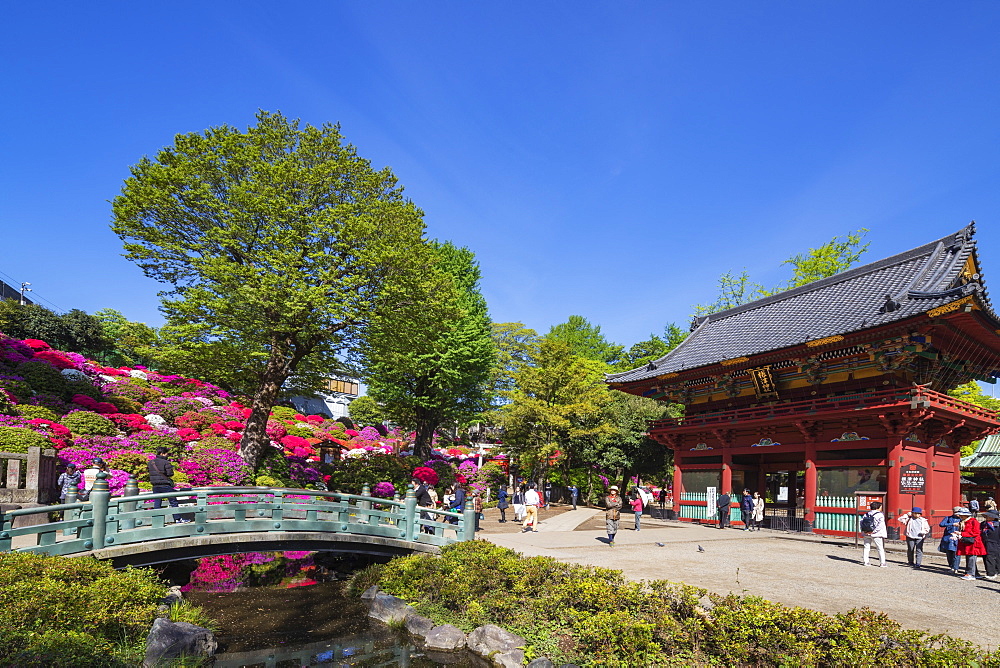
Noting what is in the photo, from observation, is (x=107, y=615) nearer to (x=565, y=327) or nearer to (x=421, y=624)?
(x=421, y=624)

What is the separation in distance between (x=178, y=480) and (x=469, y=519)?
12335 millimetres

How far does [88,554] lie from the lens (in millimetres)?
11953

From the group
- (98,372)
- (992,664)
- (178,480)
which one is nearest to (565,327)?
(98,372)

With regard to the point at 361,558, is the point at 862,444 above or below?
above

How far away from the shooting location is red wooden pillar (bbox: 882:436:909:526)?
21.2m

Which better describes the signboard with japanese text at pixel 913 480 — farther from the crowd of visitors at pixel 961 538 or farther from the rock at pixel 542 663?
the rock at pixel 542 663

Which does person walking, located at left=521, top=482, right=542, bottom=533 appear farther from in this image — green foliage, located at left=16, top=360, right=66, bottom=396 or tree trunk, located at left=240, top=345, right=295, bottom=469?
green foliage, located at left=16, top=360, right=66, bottom=396

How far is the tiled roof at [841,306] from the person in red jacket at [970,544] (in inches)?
285

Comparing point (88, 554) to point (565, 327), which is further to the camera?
point (565, 327)

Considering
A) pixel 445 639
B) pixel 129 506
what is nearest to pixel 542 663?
pixel 445 639

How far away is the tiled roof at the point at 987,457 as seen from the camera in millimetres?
34987

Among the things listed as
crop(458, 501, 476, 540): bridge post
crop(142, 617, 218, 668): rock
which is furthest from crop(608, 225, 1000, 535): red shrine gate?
crop(142, 617, 218, 668): rock

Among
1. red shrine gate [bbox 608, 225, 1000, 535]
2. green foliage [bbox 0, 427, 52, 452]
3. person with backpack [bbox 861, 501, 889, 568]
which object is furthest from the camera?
red shrine gate [bbox 608, 225, 1000, 535]

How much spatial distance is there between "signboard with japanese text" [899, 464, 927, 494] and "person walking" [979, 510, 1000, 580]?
634 cm
